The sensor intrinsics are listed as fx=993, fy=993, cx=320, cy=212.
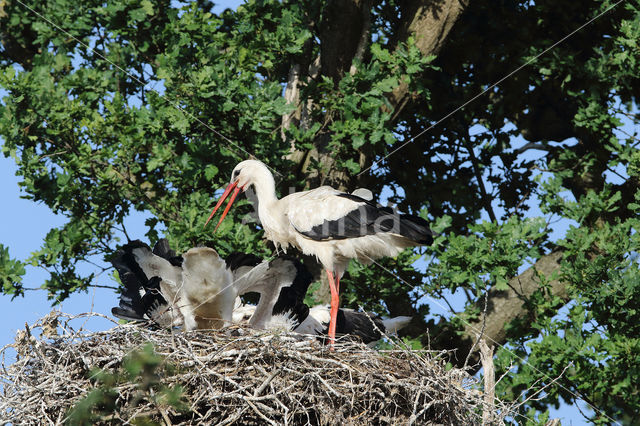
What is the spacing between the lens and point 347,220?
759 centimetres

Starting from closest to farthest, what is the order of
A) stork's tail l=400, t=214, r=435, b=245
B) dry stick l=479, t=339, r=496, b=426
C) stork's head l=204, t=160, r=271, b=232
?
dry stick l=479, t=339, r=496, b=426, stork's tail l=400, t=214, r=435, b=245, stork's head l=204, t=160, r=271, b=232

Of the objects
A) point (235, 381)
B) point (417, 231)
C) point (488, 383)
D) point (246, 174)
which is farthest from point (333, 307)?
point (235, 381)

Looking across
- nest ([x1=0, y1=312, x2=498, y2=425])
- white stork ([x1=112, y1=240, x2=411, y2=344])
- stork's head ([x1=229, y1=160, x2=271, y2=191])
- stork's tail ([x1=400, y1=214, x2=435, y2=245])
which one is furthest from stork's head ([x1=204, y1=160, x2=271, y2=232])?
nest ([x1=0, y1=312, x2=498, y2=425])

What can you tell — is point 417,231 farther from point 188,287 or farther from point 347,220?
point 188,287

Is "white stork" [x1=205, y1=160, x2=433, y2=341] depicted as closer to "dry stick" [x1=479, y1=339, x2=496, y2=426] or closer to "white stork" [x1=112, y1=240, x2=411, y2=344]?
"white stork" [x1=112, y1=240, x2=411, y2=344]

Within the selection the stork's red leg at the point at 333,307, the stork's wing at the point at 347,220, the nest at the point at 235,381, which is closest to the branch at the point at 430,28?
the stork's wing at the point at 347,220

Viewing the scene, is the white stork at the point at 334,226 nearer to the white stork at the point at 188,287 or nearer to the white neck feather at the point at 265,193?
the white neck feather at the point at 265,193

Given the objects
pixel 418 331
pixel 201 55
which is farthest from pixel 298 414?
pixel 201 55

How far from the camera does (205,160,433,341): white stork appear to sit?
24.7 ft

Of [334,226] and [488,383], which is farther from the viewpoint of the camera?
[334,226]

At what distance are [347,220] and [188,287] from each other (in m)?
1.38

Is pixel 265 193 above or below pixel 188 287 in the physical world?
above

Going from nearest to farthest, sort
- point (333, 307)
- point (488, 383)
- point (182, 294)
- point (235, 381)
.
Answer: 1. point (235, 381)
2. point (488, 383)
3. point (182, 294)
4. point (333, 307)

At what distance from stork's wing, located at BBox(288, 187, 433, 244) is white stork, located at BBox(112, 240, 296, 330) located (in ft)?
1.58
